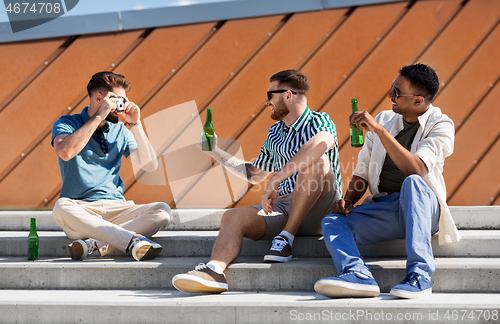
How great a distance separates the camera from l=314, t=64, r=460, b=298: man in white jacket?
6.52ft

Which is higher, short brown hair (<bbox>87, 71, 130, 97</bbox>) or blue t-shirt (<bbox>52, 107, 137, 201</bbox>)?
short brown hair (<bbox>87, 71, 130, 97</bbox>)

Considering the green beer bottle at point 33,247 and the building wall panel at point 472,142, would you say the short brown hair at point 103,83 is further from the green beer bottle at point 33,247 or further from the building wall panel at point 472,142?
the building wall panel at point 472,142

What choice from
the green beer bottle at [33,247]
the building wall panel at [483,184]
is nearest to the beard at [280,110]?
the green beer bottle at [33,247]

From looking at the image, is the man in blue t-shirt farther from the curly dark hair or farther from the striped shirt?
the curly dark hair

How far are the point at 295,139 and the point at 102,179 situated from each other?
134 centimetres

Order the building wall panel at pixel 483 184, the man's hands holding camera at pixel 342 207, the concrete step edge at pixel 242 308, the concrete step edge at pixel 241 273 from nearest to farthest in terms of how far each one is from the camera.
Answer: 1. the concrete step edge at pixel 242 308
2. the concrete step edge at pixel 241 273
3. the man's hands holding camera at pixel 342 207
4. the building wall panel at pixel 483 184

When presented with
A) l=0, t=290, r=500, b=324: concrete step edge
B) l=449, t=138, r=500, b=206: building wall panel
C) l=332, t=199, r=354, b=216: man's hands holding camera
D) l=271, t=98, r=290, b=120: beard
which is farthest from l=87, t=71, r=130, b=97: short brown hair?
l=449, t=138, r=500, b=206: building wall panel

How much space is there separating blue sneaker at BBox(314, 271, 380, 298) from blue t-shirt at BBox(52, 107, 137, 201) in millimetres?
1639

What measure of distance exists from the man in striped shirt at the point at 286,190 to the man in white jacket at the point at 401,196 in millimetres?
182

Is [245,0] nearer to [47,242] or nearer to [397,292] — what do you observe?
[47,242]

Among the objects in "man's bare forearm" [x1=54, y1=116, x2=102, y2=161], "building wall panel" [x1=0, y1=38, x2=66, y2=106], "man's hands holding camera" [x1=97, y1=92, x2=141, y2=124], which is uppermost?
"building wall panel" [x1=0, y1=38, x2=66, y2=106]

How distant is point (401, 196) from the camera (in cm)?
217

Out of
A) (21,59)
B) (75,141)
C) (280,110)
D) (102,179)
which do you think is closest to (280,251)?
(280,110)

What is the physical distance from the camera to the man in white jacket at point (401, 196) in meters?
1.99
